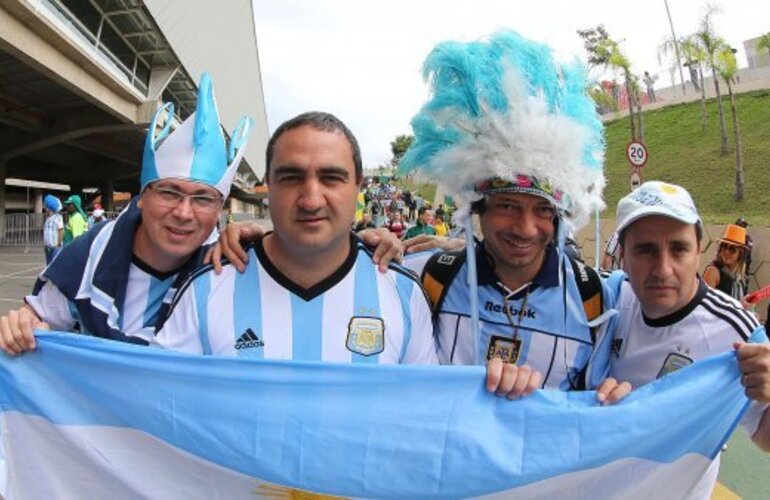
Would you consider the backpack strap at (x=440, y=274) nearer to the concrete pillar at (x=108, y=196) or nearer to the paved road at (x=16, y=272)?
the paved road at (x=16, y=272)

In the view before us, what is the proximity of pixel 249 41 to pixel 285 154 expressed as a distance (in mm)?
69526

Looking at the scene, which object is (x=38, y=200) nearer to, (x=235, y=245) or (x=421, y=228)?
(x=421, y=228)

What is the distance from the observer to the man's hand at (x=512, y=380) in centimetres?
171

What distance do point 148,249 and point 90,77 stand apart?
65.1ft

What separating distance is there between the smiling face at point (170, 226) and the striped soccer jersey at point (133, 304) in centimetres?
5

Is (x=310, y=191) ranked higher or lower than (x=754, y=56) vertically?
lower

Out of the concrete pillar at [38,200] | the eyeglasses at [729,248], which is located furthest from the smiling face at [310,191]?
the concrete pillar at [38,200]

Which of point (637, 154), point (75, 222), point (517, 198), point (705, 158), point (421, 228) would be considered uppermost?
point (705, 158)

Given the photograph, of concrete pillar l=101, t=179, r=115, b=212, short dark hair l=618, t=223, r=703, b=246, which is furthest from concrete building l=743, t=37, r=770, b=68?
short dark hair l=618, t=223, r=703, b=246

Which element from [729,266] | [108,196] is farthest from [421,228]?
[108,196]

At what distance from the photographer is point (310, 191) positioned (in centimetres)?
189

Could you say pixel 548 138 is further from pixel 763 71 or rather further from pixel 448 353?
pixel 763 71

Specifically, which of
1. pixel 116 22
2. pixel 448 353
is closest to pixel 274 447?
pixel 448 353

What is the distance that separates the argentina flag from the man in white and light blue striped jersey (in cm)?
16
